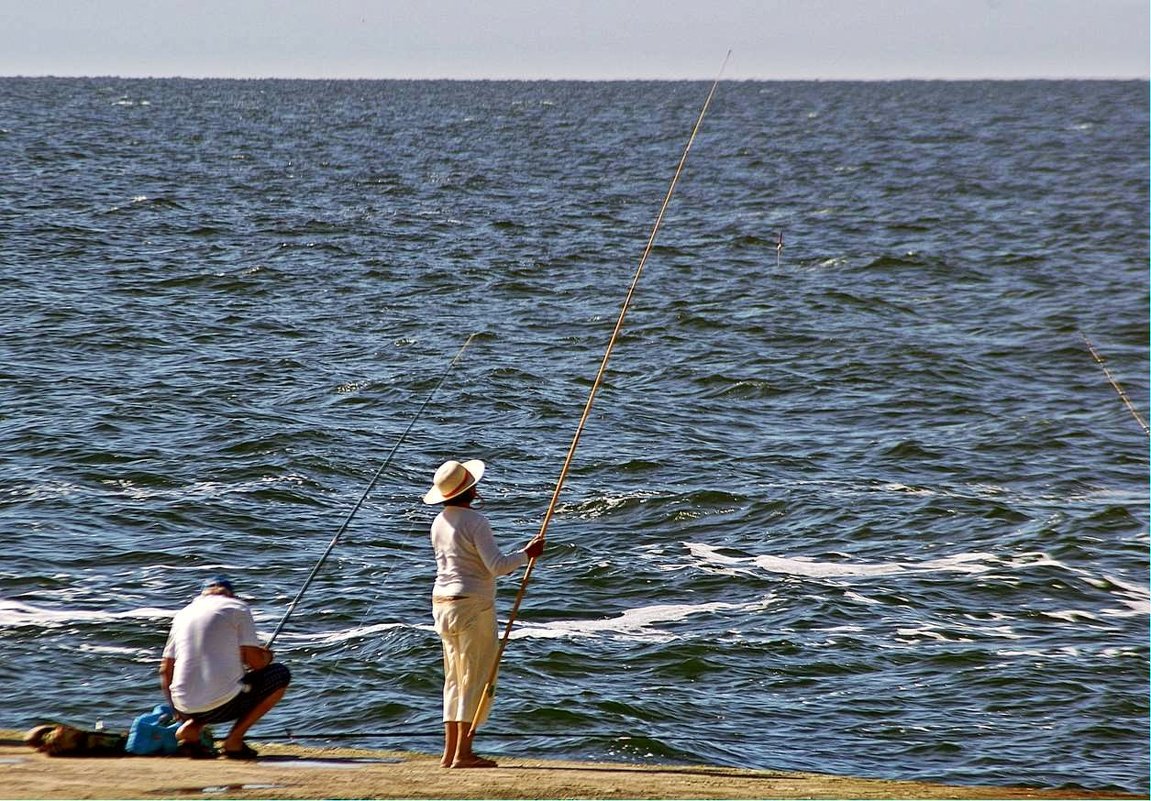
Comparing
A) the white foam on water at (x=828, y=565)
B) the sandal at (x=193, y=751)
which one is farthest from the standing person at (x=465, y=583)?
the white foam on water at (x=828, y=565)

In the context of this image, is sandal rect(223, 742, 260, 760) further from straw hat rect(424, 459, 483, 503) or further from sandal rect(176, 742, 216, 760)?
straw hat rect(424, 459, 483, 503)

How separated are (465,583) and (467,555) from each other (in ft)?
0.45

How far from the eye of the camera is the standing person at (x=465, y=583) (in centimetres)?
744

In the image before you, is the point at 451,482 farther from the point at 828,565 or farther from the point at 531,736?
the point at 828,565

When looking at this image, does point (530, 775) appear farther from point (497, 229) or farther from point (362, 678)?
point (497, 229)

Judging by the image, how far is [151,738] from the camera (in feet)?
25.2

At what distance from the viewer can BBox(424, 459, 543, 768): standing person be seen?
293 inches

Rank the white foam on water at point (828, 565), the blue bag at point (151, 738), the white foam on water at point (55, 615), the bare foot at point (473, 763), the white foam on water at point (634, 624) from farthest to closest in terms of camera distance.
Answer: the white foam on water at point (828, 565)
the white foam on water at point (634, 624)
the white foam on water at point (55, 615)
the bare foot at point (473, 763)
the blue bag at point (151, 738)

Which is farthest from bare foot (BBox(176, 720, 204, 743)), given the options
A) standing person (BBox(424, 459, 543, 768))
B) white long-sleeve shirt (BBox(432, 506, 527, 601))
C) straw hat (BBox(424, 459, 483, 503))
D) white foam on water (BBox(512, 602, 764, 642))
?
white foam on water (BBox(512, 602, 764, 642))

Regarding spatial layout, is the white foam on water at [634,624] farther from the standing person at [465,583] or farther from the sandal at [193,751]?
the sandal at [193,751]

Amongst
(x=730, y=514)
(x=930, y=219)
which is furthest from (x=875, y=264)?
(x=730, y=514)

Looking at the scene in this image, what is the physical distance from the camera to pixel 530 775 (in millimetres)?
7629

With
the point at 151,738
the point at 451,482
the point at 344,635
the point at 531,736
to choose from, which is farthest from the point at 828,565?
the point at 151,738

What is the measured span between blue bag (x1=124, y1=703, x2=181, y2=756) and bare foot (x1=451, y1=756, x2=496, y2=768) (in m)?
1.39
